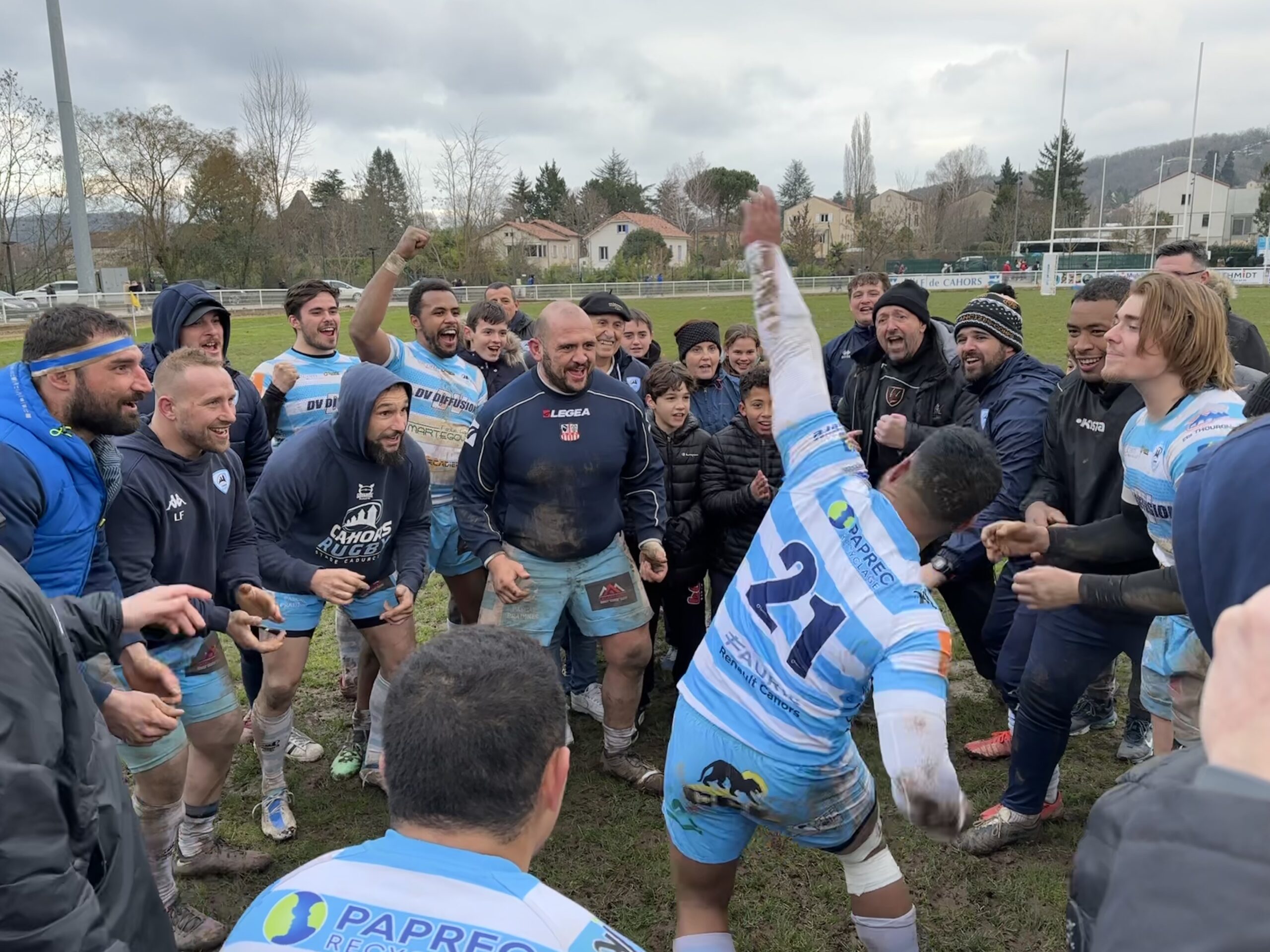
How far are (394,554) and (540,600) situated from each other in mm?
841

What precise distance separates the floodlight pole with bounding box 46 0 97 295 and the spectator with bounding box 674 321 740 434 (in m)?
7.88

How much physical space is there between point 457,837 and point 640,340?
5.98 metres

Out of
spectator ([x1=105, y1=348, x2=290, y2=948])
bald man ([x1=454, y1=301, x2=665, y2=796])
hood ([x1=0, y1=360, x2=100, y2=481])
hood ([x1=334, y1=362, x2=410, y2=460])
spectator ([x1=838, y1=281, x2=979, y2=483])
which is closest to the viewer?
hood ([x1=0, y1=360, x2=100, y2=481])

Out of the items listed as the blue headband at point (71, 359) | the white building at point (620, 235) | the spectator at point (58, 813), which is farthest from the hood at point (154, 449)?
the white building at point (620, 235)

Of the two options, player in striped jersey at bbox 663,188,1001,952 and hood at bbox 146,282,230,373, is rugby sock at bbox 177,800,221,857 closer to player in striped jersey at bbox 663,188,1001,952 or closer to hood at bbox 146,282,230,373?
player in striped jersey at bbox 663,188,1001,952

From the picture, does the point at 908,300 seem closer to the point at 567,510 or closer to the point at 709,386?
the point at 709,386

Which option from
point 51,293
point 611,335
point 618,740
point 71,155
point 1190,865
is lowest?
point 618,740

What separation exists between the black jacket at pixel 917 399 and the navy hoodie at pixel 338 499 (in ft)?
8.64

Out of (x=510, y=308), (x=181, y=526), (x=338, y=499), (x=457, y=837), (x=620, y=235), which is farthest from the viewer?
(x=620, y=235)

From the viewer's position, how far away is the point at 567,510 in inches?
176

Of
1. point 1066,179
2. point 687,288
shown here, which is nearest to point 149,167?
point 687,288

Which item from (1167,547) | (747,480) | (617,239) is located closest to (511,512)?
(747,480)

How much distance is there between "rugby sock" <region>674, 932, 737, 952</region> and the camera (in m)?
2.53

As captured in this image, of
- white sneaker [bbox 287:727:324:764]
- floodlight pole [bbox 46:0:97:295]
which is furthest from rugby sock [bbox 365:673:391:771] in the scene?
floodlight pole [bbox 46:0:97:295]
